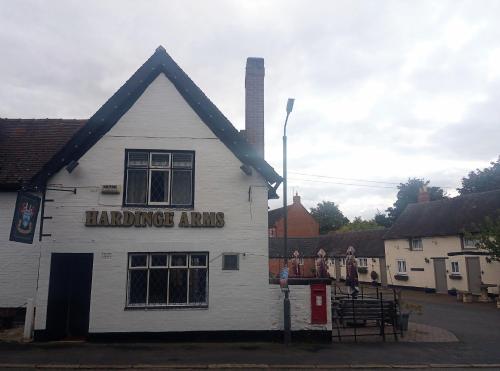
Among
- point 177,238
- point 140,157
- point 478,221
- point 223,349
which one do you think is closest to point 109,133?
point 140,157

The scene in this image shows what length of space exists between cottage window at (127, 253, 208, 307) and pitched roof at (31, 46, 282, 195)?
11.0ft

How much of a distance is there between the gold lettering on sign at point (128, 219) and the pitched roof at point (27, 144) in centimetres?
442

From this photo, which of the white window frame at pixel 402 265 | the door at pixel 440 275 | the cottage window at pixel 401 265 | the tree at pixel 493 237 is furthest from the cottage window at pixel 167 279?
the cottage window at pixel 401 265

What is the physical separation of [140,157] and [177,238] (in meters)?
2.81

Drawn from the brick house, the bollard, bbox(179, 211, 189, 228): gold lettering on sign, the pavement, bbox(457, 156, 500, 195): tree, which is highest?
bbox(457, 156, 500, 195): tree

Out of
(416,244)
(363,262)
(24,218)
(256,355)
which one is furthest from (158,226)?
(363,262)

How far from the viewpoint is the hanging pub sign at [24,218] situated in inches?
442

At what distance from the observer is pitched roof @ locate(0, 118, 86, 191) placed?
1473 centimetres

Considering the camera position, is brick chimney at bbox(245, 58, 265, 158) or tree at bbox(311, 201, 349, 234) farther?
tree at bbox(311, 201, 349, 234)

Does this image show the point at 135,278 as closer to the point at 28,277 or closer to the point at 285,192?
the point at 28,277

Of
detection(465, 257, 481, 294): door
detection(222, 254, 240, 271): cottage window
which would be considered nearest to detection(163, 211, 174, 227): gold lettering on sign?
detection(222, 254, 240, 271): cottage window

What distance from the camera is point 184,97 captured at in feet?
44.4

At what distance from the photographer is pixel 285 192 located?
1347cm

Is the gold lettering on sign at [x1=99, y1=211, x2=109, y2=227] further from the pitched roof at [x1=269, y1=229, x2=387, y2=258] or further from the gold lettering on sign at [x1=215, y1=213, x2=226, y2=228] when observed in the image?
the pitched roof at [x1=269, y1=229, x2=387, y2=258]
